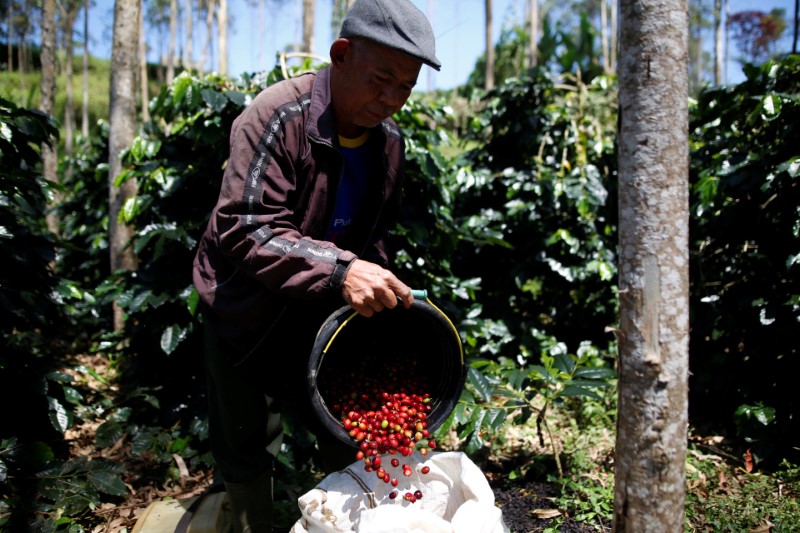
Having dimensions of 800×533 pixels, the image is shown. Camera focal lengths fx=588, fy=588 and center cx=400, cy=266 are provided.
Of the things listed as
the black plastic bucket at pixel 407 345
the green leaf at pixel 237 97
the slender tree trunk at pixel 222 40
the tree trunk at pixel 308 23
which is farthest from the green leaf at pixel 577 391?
the slender tree trunk at pixel 222 40

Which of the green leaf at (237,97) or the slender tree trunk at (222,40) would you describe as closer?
the green leaf at (237,97)

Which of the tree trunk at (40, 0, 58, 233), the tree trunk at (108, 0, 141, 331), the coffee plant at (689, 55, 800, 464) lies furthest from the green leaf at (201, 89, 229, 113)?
the tree trunk at (40, 0, 58, 233)

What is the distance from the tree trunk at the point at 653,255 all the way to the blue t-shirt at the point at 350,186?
809 mm

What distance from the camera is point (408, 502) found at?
5.68 ft

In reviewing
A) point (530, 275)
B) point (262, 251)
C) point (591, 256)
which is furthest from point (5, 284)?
point (591, 256)

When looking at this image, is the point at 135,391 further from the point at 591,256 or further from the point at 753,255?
the point at 753,255

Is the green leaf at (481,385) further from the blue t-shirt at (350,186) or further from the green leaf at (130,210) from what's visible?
the green leaf at (130,210)

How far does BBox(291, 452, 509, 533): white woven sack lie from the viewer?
1.59 m

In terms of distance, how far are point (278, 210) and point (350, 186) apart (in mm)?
312

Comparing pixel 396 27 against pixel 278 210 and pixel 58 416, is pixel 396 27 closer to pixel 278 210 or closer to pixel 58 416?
pixel 278 210

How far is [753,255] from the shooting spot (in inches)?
114

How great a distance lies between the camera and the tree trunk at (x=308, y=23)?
22.5ft

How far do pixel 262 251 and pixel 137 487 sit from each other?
5.88ft

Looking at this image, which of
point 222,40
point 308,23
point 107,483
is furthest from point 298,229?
→ point 222,40
